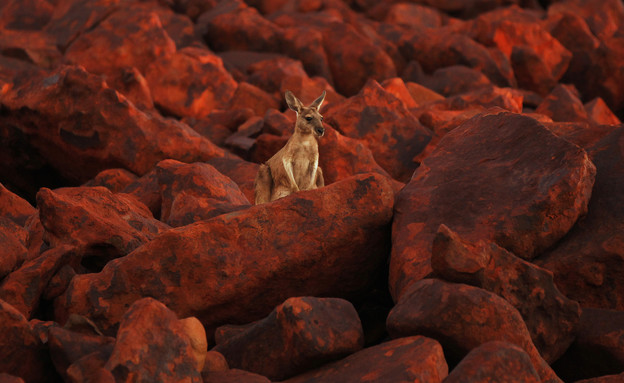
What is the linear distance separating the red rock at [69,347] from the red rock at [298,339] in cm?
82

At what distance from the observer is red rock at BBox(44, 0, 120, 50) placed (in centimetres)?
1769

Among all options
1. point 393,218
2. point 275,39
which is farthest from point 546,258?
point 275,39

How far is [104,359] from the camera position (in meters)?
3.82

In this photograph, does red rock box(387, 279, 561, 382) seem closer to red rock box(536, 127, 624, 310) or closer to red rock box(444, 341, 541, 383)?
red rock box(444, 341, 541, 383)

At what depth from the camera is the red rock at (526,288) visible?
14.6 ft

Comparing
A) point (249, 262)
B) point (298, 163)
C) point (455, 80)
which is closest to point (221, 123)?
point (298, 163)

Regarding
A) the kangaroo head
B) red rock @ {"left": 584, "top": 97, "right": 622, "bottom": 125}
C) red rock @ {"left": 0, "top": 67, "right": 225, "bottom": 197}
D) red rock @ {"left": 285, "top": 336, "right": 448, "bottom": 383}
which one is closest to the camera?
red rock @ {"left": 285, "top": 336, "right": 448, "bottom": 383}

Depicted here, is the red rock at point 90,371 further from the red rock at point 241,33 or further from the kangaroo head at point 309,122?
the red rock at point 241,33

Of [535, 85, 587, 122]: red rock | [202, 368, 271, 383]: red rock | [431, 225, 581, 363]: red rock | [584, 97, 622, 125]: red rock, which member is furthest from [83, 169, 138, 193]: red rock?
[584, 97, 622, 125]: red rock

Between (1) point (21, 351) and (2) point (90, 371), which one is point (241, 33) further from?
(2) point (90, 371)

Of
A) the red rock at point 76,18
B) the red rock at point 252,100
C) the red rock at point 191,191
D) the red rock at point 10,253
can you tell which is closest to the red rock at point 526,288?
the red rock at point 10,253

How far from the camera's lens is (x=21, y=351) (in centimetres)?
Answer: 404

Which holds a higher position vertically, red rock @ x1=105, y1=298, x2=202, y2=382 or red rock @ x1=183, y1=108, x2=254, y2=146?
red rock @ x1=105, y1=298, x2=202, y2=382

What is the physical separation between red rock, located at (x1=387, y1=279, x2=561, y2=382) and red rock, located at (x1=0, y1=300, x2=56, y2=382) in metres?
1.96
